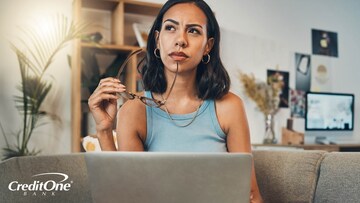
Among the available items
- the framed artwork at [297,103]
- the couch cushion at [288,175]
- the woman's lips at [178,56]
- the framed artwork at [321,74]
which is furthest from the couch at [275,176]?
the framed artwork at [321,74]

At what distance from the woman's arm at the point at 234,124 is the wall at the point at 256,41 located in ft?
7.82

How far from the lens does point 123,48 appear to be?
3.21 meters

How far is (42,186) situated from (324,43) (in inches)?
161

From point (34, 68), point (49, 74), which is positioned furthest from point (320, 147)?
point (34, 68)

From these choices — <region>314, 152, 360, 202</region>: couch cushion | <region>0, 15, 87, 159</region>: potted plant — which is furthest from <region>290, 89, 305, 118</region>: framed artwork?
<region>314, 152, 360, 202</region>: couch cushion

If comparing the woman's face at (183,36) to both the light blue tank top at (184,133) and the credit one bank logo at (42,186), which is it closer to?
the light blue tank top at (184,133)

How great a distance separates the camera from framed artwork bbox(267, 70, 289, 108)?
14.1 feet

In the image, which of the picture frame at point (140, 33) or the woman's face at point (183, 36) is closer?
the woman's face at point (183, 36)

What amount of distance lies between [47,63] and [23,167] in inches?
79.2

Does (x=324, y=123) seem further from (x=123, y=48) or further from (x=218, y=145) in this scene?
(x=218, y=145)

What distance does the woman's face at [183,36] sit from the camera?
3.72ft

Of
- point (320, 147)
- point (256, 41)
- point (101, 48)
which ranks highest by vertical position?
point (256, 41)

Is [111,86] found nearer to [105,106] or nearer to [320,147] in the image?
[105,106]

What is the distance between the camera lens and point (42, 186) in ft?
3.61
